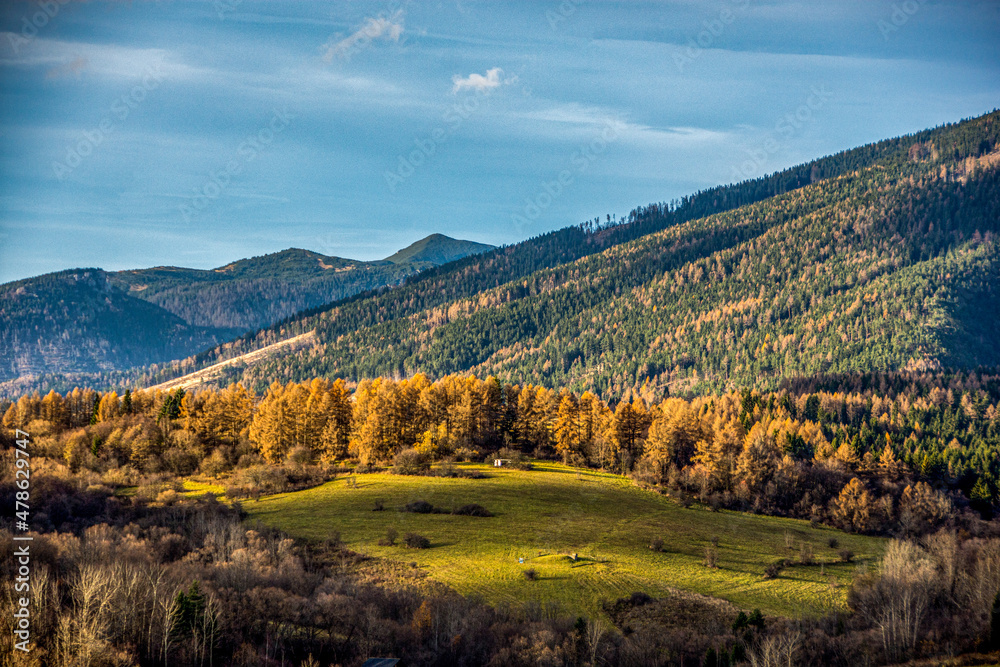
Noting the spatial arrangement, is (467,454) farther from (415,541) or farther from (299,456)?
(415,541)

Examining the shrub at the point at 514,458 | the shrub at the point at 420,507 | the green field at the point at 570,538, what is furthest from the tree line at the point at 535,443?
the shrub at the point at 420,507

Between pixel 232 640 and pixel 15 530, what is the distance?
94.5 feet

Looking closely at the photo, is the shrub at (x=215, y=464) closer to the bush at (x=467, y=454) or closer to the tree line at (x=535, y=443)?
the tree line at (x=535, y=443)

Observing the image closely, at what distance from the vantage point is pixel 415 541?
79688 mm

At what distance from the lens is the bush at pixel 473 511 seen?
93.3 m

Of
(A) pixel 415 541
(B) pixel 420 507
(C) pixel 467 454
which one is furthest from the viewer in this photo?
(C) pixel 467 454

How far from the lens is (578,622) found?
54.8 meters

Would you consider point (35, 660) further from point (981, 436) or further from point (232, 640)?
point (981, 436)

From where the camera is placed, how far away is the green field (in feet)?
232

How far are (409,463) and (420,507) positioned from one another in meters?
21.6

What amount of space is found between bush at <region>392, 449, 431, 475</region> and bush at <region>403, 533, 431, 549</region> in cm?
3351

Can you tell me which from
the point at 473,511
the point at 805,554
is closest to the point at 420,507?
the point at 473,511

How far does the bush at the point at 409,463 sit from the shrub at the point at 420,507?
19538 mm

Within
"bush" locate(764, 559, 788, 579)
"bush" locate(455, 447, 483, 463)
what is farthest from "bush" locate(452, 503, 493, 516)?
"bush" locate(764, 559, 788, 579)
